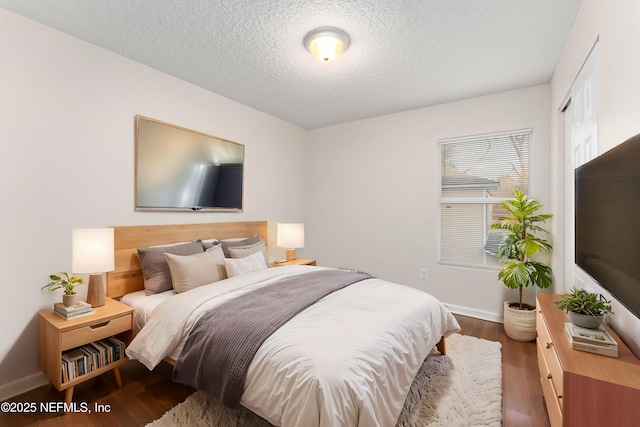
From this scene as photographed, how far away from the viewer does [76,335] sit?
1.94 meters

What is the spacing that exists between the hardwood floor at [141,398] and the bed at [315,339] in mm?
281

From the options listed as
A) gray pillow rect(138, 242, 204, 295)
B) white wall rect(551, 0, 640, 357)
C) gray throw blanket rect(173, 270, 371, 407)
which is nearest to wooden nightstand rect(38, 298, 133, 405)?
gray pillow rect(138, 242, 204, 295)

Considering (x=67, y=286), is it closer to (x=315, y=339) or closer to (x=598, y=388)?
(x=315, y=339)

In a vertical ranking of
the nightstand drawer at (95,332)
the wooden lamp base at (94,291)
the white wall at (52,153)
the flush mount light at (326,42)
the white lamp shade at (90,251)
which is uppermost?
the flush mount light at (326,42)

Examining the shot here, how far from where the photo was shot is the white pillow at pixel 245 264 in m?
2.84

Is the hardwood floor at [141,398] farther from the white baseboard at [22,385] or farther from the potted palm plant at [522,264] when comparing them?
the potted palm plant at [522,264]

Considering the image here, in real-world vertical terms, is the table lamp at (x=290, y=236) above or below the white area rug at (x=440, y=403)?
above

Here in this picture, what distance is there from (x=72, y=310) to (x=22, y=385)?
0.71 meters

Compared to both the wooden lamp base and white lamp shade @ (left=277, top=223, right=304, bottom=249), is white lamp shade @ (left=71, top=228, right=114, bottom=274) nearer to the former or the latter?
the wooden lamp base

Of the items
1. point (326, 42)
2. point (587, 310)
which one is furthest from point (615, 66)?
point (326, 42)

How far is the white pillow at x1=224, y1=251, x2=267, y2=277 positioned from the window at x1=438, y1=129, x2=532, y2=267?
2.30 metres

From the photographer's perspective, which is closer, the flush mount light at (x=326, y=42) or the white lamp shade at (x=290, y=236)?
the flush mount light at (x=326, y=42)

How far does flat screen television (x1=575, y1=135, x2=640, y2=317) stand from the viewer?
3.36ft

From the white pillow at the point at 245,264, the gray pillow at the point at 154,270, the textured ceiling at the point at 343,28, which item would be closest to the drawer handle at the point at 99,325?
the gray pillow at the point at 154,270
